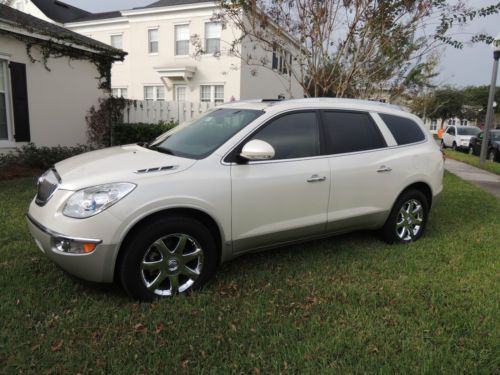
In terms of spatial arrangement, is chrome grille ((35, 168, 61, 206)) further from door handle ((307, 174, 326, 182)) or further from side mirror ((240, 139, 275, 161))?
door handle ((307, 174, 326, 182))

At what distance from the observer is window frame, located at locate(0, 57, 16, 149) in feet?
28.9

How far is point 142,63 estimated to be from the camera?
2227 cm

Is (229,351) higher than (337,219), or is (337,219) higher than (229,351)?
(337,219)

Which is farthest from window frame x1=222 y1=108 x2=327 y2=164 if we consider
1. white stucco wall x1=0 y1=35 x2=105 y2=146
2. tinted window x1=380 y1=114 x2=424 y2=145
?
white stucco wall x1=0 y1=35 x2=105 y2=146

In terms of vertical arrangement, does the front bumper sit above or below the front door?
below

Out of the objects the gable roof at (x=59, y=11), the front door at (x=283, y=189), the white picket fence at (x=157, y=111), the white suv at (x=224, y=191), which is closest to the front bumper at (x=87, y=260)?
the white suv at (x=224, y=191)

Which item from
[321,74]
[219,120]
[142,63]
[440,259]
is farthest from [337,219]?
[142,63]

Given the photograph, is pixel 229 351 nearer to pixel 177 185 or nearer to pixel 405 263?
pixel 177 185

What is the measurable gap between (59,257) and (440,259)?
3873 millimetres

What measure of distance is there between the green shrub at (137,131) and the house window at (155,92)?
11549 mm

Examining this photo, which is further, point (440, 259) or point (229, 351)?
point (440, 259)

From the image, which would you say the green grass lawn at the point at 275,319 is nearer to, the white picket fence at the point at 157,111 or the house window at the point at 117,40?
the white picket fence at the point at 157,111

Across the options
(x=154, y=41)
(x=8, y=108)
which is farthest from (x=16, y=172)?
(x=154, y=41)

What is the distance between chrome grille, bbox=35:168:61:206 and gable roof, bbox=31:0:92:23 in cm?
2558
